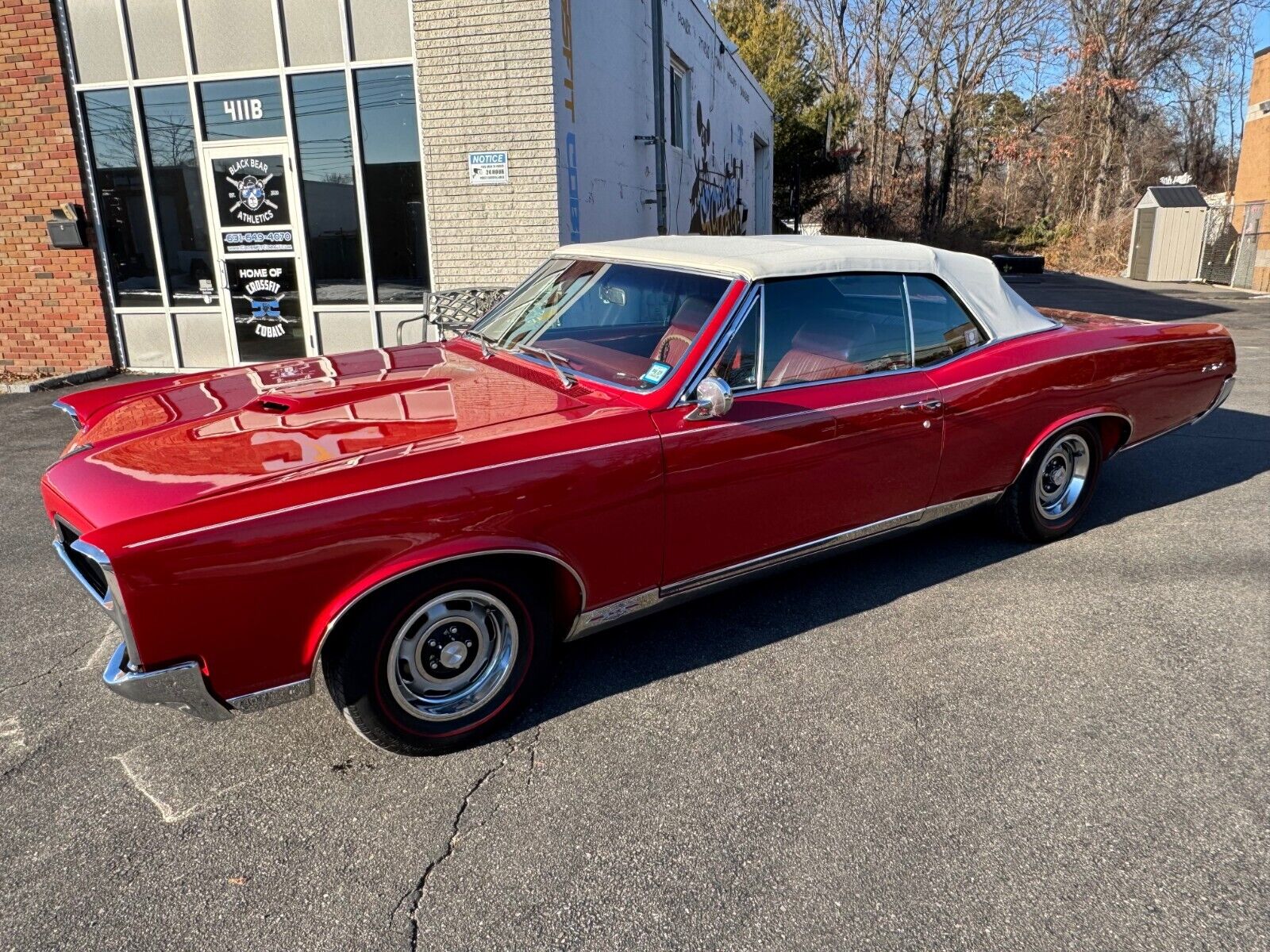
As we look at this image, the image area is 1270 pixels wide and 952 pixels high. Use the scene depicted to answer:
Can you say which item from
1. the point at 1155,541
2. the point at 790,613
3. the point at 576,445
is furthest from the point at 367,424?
the point at 1155,541

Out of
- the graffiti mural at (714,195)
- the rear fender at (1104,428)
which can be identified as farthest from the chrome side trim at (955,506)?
the graffiti mural at (714,195)

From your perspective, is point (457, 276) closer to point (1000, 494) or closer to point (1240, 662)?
point (1000, 494)

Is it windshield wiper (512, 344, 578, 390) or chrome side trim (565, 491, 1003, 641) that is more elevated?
windshield wiper (512, 344, 578, 390)

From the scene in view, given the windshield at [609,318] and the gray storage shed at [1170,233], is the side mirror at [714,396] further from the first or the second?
the gray storage shed at [1170,233]

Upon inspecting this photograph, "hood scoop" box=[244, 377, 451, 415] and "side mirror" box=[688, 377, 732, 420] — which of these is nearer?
"side mirror" box=[688, 377, 732, 420]

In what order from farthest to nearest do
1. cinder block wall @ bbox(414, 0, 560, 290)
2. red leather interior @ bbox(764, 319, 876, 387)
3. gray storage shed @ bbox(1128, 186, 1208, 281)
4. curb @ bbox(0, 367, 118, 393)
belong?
gray storage shed @ bbox(1128, 186, 1208, 281)
curb @ bbox(0, 367, 118, 393)
cinder block wall @ bbox(414, 0, 560, 290)
red leather interior @ bbox(764, 319, 876, 387)

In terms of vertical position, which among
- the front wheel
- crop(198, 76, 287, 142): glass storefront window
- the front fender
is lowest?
the front wheel

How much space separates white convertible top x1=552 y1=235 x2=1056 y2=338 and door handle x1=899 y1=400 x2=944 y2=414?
0.62 meters

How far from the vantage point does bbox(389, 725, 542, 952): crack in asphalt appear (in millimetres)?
2258

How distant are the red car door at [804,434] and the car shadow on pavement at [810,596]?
1.33 ft

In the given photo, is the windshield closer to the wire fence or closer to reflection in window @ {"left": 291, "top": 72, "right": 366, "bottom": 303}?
reflection in window @ {"left": 291, "top": 72, "right": 366, "bottom": 303}

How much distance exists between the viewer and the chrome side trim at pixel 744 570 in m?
3.15

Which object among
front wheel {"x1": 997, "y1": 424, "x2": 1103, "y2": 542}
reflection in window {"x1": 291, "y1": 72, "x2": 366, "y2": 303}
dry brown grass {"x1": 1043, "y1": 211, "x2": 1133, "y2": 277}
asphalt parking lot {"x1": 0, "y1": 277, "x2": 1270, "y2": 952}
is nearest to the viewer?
asphalt parking lot {"x1": 0, "y1": 277, "x2": 1270, "y2": 952}

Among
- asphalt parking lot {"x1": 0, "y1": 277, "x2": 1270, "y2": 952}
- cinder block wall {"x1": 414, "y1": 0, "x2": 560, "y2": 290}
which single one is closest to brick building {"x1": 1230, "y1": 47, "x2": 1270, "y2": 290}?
cinder block wall {"x1": 414, "y1": 0, "x2": 560, "y2": 290}
